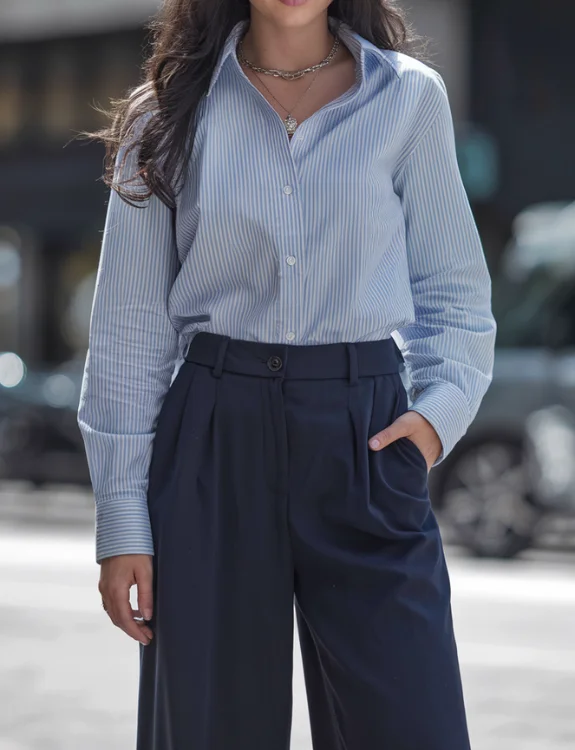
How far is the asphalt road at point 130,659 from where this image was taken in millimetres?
4801

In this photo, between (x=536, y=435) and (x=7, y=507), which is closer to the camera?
(x=536, y=435)

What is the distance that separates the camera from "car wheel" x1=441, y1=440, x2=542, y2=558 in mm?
9367

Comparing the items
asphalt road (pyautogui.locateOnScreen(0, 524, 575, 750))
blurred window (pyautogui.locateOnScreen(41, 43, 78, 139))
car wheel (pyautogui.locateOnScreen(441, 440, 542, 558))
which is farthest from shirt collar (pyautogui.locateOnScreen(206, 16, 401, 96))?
blurred window (pyautogui.locateOnScreen(41, 43, 78, 139))

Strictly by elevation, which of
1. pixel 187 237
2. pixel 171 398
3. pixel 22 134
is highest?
pixel 22 134

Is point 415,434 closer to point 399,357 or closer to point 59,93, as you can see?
point 399,357

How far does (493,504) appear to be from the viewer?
9.41 metres

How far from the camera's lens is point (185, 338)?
99.8 inches

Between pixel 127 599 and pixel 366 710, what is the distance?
0.42 m

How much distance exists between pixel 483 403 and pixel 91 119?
12.1 metres

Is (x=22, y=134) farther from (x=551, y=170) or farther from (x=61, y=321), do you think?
(x=551, y=170)

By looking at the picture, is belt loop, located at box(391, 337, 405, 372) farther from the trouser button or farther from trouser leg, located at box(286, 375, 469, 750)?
the trouser button

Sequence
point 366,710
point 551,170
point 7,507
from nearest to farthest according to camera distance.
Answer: point 366,710 → point 7,507 → point 551,170

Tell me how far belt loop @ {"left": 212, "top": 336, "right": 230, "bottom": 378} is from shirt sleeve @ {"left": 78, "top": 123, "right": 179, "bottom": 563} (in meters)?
0.15

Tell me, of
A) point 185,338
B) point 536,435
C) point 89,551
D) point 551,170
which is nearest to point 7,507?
point 89,551
